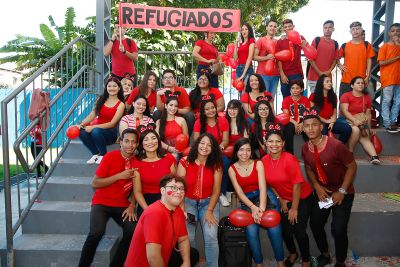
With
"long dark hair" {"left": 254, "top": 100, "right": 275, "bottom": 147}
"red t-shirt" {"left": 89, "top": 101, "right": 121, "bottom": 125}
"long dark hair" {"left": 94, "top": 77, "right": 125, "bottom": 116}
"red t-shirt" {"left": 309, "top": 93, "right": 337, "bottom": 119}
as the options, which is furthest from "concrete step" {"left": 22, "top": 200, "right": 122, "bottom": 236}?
"red t-shirt" {"left": 309, "top": 93, "right": 337, "bottom": 119}

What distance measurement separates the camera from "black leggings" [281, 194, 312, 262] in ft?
13.3

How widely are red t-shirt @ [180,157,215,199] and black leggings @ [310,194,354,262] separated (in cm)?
111

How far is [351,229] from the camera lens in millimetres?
4609

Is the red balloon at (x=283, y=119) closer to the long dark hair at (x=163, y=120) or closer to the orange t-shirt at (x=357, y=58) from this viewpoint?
the long dark hair at (x=163, y=120)

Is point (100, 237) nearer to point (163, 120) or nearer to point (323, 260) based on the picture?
point (163, 120)

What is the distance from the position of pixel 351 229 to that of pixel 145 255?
8.74 ft

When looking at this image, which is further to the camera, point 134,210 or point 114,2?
point 114,2

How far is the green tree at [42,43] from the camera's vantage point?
1374cm

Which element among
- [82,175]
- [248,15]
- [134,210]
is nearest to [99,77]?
[82,175]

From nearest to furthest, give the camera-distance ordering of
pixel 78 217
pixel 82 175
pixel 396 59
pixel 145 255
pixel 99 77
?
pixel 145 255 → pixel 78 217 → pixel 82 175 → pixel 396 59 → pixel 99 77

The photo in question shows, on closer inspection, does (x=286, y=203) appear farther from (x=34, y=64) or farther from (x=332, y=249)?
(x=34, y=64)

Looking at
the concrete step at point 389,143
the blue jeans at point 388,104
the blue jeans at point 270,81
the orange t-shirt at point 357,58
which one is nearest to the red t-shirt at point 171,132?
the blue jeans at point 270,81

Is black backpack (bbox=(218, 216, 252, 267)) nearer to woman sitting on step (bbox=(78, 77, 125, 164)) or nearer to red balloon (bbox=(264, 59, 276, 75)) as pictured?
woman sitting on step (bbox=(78, 77, 125, 164))

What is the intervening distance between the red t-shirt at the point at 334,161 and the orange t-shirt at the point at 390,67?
2.83 m
